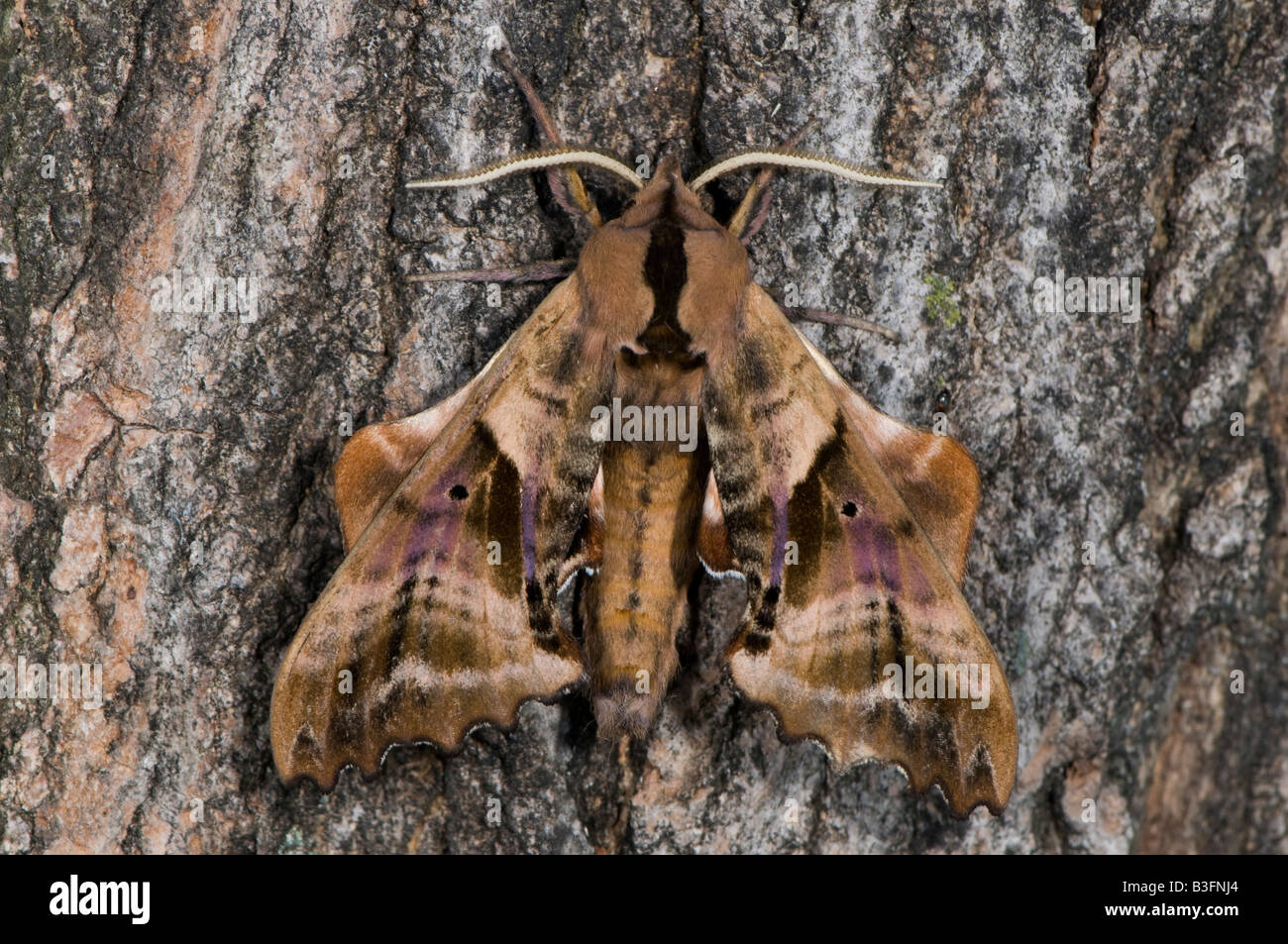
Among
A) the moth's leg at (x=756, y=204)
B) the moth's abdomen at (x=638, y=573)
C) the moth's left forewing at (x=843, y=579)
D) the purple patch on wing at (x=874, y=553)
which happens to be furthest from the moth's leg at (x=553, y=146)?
the purple patch on wing at (x=874, y=553)

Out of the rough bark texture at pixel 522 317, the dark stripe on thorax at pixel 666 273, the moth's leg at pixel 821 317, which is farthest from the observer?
the moth's leg at pixel 821 317

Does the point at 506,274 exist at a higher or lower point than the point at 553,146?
lower

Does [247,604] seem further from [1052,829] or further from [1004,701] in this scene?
[1052,829]

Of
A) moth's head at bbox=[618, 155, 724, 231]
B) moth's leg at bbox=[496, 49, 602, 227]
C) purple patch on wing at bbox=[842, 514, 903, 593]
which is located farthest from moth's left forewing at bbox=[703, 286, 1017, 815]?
moth's leg at bbox=[496, 49, 602, 227]

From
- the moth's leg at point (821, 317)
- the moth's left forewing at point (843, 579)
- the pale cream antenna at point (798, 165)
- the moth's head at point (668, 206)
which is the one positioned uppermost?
the pale cream antenna at point (798, 165)

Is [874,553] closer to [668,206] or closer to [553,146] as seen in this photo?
[668,206]

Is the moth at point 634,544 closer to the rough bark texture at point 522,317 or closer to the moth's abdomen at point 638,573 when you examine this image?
the moth's abdomen at point 638,573

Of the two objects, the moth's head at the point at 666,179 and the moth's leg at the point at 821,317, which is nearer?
the moth's head at the point at 666,179

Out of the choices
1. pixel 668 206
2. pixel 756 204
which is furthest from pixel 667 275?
pixel 756 204
